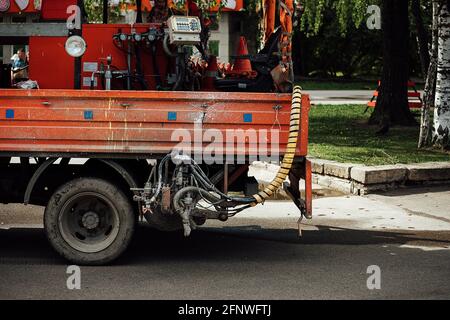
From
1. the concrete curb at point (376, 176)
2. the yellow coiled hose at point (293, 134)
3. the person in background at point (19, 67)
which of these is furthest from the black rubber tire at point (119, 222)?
the concrete curb at point (376, 176)

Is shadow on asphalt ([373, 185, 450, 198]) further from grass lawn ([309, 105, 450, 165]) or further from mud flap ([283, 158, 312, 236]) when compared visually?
mud flap ([283, 158, 312, 236])

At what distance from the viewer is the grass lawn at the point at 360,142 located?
14.2 metres

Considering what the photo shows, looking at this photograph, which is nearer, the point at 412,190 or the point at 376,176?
the point at 376,176

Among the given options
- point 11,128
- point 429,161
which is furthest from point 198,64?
point 429,161

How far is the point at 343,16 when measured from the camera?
23203 millimetres

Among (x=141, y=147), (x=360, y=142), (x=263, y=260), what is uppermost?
(x=141, y=147)

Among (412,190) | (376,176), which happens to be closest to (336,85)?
(412,190)

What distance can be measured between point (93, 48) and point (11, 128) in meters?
1.25

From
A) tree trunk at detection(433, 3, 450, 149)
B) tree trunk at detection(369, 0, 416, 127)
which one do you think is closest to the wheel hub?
tree trunk at detection(433, 3, 450, 149)

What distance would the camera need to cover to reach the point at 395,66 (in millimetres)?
19797

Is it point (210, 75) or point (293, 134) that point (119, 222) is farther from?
point (210, 75)

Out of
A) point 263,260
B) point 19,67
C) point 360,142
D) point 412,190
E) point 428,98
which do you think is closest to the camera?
point 263,260

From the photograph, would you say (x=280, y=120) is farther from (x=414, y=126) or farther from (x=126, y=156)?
(x=414, y=126)

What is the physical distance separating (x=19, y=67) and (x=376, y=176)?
5.18 meters
